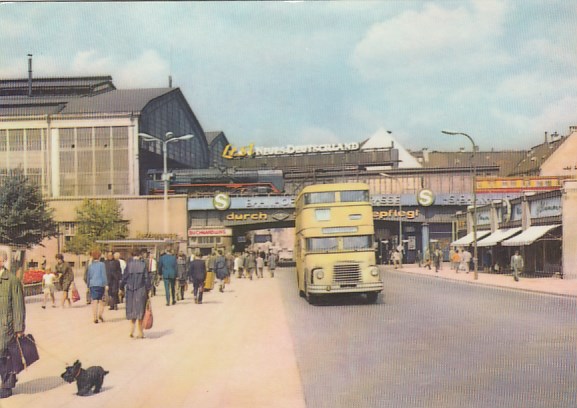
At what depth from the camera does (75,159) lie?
5147 cm

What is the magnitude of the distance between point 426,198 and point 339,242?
115ft

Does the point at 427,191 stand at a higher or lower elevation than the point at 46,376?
higher

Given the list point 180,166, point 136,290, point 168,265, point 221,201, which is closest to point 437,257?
point 221,201

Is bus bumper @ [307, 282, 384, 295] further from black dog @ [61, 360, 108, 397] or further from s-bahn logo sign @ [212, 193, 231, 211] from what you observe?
s-bahn logo sign @ [212, 193, 231, 211]

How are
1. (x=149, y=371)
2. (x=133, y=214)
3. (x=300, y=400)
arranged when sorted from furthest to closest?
(x=133, y=214)
(x=149, y=371)
(x=300, y=400)

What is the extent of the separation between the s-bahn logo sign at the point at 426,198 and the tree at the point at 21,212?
104 feet

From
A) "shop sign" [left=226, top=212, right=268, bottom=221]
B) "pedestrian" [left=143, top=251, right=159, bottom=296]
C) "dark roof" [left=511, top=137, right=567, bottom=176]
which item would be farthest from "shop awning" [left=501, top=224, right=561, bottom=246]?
"shop sign" [left=226, top=212, right=268, bottom=221]

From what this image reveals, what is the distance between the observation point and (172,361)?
1065 cm

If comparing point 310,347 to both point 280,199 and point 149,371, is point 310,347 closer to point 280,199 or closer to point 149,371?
point 149,371

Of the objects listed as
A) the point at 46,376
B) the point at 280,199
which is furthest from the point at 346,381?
the point at 280,199

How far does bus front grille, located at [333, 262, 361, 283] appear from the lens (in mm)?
20391

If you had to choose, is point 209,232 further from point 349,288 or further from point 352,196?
point 349,288

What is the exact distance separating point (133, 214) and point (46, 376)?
164 ft

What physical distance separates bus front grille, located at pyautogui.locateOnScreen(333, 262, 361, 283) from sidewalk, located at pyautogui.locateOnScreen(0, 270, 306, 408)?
110 inches
